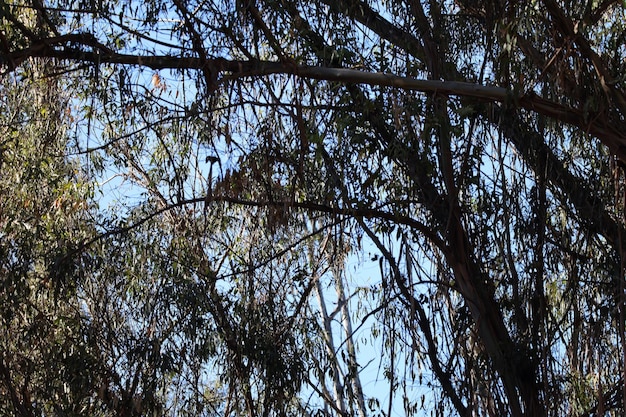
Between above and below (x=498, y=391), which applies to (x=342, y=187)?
above

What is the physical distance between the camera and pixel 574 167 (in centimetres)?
525

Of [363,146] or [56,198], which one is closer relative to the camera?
[363,146]

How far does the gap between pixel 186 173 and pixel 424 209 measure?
1.92 meters

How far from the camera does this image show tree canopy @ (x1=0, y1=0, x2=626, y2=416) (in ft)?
14.2

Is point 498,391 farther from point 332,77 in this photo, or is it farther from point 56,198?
point 56,198

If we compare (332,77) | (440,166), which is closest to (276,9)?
(332,77)

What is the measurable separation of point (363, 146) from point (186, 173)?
1.91 meters

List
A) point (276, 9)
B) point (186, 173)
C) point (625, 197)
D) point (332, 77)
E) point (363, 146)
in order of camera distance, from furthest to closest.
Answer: point (186, 173) < point (363, 146) < point (276, 9) < point (625, 197) < point (332, 77)

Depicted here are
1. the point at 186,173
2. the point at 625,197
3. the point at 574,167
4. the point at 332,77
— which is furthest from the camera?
the point at 186,173

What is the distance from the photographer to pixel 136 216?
21.7 ft

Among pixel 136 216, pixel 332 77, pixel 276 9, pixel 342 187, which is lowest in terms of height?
pixel 332 77

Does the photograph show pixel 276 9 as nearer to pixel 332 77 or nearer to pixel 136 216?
pixel 332 77

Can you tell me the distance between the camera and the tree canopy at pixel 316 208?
4328mm

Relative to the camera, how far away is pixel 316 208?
4.98 m
